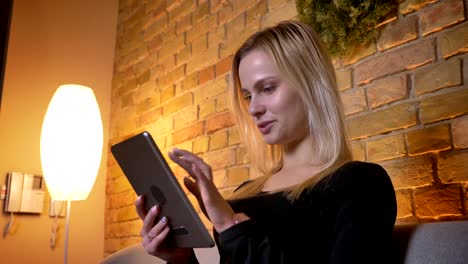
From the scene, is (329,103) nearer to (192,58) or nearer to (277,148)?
(277,148)

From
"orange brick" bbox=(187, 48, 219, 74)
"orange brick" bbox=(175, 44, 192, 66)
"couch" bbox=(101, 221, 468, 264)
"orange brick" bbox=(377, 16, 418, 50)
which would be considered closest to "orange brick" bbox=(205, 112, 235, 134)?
"orange brick" bbox=(187, 48, 219, 74)

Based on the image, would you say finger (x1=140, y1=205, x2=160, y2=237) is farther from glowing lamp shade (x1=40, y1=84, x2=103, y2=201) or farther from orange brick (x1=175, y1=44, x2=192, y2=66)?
orange brick (x1=175, y1=44, x2=192, y2=66)

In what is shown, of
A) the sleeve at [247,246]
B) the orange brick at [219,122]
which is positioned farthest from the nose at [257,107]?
the orange brick at [219,122]

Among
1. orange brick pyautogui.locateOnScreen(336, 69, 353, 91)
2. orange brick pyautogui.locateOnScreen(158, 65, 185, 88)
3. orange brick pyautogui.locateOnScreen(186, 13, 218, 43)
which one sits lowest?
orange brick pyautogui.locateOnScreen(336, 69, 353, 91)

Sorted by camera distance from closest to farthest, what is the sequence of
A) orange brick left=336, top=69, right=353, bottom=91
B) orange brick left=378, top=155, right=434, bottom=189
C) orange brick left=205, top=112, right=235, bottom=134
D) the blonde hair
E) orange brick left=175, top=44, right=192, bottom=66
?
the blonde hair → orange brick left=378, top=155, right=434, bottom=189 → orange brick left=336, top=69, right=353, bottom=91 → orange brick left=205, top=112, right=235, bottom=134 → orange brick left=175, top=44, right=192, bottom=66

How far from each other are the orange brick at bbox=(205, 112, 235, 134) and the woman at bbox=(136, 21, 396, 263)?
0.54 meters

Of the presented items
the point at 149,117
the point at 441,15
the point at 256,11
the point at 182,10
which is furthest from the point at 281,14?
the point at 149,117

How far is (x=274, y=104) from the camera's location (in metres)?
1.04

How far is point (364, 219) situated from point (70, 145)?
4.56 ft

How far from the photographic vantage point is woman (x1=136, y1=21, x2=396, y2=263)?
808mm

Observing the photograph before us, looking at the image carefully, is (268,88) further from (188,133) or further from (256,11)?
(188,133)

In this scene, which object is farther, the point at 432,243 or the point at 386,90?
the point at 386,90

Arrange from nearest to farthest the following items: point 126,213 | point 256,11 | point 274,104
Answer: point 274,104, point 256,11, point 126,213

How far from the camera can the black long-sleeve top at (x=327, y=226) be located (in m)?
0.80
